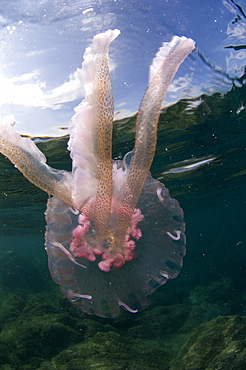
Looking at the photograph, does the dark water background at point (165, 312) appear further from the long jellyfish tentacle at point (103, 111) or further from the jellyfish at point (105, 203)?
the long jellyfish tentacle at point (103, 111)

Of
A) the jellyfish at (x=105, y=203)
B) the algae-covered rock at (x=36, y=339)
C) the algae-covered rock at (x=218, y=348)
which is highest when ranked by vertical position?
the jellyfish at (x=105, y=203)

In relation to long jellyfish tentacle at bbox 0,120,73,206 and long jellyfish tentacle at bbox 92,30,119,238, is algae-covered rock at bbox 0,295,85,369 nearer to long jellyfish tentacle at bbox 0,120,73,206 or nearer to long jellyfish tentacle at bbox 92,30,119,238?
long jellyfish tentacle at bbox 0,120,73,206

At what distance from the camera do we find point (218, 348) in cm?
632

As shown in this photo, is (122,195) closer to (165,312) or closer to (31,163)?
(31,163)

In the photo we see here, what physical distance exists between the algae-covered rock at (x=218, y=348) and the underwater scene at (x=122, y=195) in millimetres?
33

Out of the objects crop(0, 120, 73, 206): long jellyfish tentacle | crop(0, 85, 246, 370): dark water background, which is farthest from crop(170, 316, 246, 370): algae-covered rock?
crop(0, 120, 73, 206): long jellyfish tentacle

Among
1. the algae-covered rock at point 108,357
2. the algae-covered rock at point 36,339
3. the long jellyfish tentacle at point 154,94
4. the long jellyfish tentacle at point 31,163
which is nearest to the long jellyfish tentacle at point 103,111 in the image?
the long jellyfish tentacle at point 154,94

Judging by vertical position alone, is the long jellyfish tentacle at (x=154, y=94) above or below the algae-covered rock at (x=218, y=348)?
above

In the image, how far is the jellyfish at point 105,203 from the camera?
9.35 feet

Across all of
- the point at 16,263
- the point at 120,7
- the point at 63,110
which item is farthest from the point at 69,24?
the point at 16,263

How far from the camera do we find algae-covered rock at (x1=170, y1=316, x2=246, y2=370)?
18.0ft

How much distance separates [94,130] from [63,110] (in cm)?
422

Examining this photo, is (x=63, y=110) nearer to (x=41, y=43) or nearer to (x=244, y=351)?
(x=41, y=43)

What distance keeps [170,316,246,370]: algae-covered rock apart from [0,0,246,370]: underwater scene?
1.3 inches
